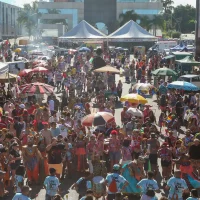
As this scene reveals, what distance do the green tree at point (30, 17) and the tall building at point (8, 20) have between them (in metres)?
9.15

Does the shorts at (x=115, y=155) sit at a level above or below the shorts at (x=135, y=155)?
below

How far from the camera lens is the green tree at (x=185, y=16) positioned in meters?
136

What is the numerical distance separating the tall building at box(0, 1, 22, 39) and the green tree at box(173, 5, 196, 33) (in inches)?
1684

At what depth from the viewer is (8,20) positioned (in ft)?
494

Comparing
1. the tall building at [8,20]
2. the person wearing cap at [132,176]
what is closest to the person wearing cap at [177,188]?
the person wearing cap at [132,176]

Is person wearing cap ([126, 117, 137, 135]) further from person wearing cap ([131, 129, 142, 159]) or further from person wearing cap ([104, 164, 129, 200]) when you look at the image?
person wearing cap ([104, 164, 129, 200])

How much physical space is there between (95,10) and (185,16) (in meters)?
32.9

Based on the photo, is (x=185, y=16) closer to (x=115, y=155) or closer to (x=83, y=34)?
(x=83, y=34)

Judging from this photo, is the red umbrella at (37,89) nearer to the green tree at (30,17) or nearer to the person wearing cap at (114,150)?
the person wearing cap at (114,150)

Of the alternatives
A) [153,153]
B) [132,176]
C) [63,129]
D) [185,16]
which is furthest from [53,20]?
[132,176]

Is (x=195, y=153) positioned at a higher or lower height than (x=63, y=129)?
lower

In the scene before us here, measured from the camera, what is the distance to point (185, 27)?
447 ft

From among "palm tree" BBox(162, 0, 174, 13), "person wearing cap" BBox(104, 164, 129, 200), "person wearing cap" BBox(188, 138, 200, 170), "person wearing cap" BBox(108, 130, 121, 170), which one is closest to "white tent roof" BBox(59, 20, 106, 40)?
"person wearing cap" BBox(108, 130, 121, 170)

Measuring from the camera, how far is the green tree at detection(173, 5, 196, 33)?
446 ft
